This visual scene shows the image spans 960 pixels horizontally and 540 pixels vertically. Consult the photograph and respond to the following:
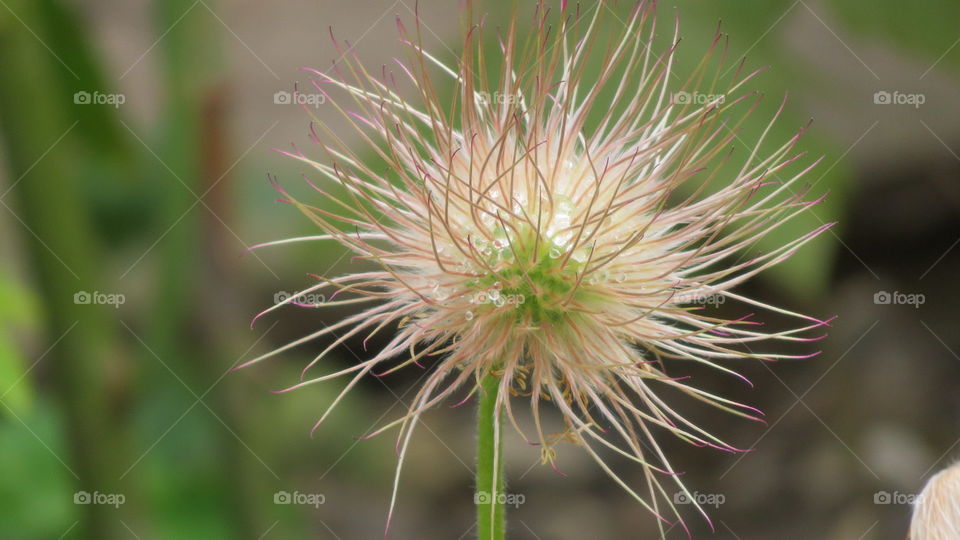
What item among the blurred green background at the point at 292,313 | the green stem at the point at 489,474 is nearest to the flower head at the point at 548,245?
the green stem at the point at 489,474

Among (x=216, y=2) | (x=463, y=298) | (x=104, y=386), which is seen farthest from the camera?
(x=216, y=2)

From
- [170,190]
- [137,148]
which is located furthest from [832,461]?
[137,148]

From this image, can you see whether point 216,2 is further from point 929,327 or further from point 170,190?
point 929,327

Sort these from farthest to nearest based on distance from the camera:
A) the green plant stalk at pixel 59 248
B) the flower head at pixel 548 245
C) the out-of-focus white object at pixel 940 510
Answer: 1. the green plant stalk at pixel 59 248
2. the flower head at pixel 548 245
3. the out-of-focus white object at pixel 940 510

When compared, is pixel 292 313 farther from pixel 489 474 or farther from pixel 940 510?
pixel 940 510

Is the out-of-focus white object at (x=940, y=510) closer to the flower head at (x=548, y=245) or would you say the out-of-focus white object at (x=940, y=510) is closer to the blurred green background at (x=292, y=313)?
the flower head at (x=548, y=245)

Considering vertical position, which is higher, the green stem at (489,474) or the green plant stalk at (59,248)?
the green plant stalk at (59,248)

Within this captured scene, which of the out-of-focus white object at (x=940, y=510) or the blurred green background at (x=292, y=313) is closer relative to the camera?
the out-of-focus white object at (x=940, y=510)

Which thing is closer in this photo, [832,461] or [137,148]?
[137,148]
